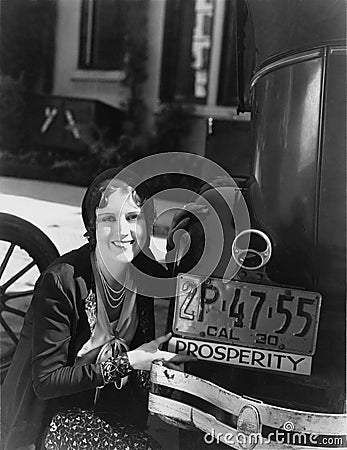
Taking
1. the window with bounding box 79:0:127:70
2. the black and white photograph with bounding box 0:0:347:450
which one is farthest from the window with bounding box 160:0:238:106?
the black and white photograph with bounding box 0:0:347:450

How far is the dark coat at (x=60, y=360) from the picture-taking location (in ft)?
5.11

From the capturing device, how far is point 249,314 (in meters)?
1.49

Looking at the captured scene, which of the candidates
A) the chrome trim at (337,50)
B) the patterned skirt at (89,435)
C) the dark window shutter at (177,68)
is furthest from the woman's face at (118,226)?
the dark window shutter at (177,68)

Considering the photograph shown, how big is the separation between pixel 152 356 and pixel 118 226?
1.13 feet

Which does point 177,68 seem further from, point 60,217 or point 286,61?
point 286,61

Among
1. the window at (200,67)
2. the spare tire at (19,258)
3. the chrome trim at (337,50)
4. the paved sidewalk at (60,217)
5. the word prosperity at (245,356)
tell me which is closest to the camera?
the chrome trim at (337,50)

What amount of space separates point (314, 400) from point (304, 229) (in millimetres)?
433

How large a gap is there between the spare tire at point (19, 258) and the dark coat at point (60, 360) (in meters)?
0.28

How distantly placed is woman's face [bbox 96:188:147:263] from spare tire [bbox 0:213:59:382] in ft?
1.16

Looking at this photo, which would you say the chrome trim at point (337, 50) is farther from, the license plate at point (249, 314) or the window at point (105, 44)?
the window at point (105, 44)

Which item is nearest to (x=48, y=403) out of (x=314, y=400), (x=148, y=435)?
(x=148, y=435)

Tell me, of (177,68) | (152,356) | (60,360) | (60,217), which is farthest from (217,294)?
(177,68)

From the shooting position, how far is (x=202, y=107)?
7180 mm

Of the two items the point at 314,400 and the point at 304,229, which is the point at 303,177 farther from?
the point at 314,400
